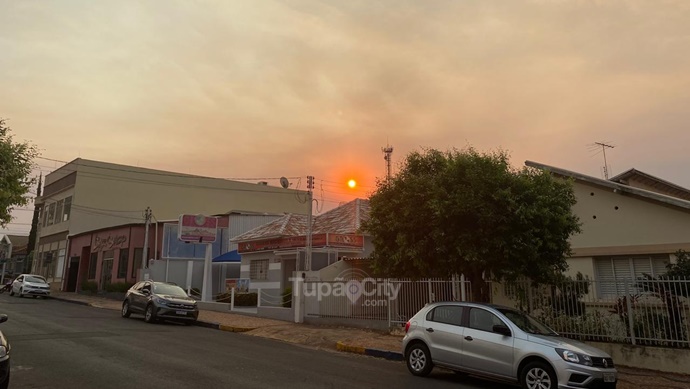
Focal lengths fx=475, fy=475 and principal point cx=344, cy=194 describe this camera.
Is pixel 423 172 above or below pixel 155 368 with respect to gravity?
above

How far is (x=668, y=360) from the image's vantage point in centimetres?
1078

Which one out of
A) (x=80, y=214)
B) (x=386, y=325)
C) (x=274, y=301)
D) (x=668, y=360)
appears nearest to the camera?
(x=668, y=360)

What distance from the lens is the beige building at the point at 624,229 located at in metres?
15.7

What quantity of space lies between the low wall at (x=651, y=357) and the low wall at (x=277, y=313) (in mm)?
11552

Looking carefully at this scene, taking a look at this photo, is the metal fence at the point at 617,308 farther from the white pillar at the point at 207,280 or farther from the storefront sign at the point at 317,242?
the white pillar at the point at 207,280

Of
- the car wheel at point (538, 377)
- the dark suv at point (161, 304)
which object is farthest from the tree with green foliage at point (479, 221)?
the dark suv at point (161, 304)

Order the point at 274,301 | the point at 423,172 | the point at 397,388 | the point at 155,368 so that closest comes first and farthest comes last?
the point at 397,388
the point at 155,368
the point at 423,172
the point at 274,301

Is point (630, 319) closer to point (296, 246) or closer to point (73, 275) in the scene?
point (296, 246)

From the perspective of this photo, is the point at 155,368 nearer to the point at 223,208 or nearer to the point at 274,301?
the point at 274,301

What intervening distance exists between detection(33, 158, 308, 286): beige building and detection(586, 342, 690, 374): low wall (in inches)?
1431

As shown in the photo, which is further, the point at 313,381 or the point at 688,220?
the point at 688,220

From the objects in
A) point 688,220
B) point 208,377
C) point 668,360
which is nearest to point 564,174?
point 688,220

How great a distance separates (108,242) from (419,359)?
119 ft

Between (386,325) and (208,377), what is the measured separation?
Result: 29.4ft
